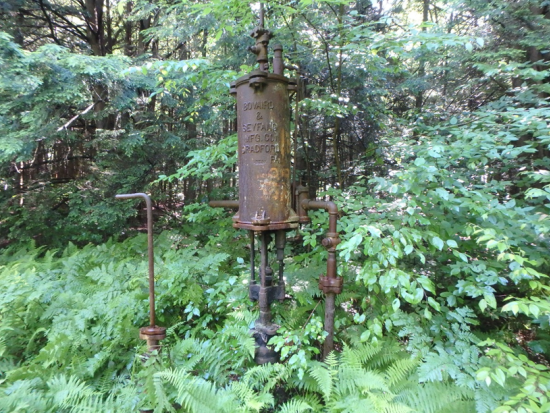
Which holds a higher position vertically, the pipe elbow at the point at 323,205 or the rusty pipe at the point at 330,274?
the pipe elbow at the point at 323,205

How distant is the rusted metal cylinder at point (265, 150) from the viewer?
2.12 metres

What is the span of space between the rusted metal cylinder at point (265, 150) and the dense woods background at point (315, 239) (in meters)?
0.53

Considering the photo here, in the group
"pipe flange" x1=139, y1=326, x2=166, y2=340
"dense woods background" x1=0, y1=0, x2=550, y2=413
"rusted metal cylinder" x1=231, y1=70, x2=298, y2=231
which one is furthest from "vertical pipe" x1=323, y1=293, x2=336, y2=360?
"pipe flange" x1=139, y1=326, x2=166, y2=340

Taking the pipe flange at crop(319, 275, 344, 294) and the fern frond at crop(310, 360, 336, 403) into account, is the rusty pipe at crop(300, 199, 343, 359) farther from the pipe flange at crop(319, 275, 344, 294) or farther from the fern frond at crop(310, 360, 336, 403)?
the fern frond at crop(310, 360, 336, 403)

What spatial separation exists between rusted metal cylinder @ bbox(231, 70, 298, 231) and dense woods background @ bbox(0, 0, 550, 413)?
0.53 meters

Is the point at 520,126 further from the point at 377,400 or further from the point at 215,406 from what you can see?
the point at 215,406

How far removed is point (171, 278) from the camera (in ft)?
9.41

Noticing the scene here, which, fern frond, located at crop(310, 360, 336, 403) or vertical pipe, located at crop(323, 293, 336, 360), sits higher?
vertical pipe, located at crop(323, 293, 336, 360)

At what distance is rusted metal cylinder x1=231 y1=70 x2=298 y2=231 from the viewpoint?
6.96 feet

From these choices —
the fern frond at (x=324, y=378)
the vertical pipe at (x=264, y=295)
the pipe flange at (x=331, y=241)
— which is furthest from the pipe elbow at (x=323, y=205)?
the fern frond at (x=324, y=378)

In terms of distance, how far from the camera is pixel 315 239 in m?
2.47

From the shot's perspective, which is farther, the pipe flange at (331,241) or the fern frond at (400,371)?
the pipe flange at (331,241)

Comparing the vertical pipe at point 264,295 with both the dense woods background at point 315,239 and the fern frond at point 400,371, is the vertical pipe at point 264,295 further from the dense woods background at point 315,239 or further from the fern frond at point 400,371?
the fern frond at point 400,371

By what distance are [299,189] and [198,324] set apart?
1.65 metres
